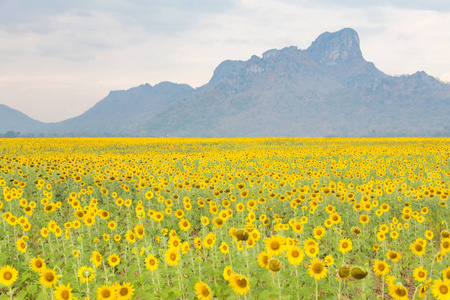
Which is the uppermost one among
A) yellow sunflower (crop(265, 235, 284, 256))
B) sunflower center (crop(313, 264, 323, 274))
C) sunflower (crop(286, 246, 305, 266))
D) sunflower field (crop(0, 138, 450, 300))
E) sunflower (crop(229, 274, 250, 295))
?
yellow sunflower (crop(265, 235, 284, 256))

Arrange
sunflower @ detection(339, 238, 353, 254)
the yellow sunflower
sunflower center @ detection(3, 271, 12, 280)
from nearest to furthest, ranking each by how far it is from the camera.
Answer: the yellow sunflower, sunflower center @ detection(3, 271, 12, 280), sunflower @ detection(339, 238, 353, 254)

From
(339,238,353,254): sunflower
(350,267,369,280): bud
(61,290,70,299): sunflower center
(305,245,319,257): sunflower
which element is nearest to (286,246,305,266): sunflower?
(305,245,319,257): sunflower

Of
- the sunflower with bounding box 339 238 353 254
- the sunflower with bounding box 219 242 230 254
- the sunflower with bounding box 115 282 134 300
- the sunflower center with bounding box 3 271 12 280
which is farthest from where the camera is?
the sunflower with bounding box 219 242 230 254

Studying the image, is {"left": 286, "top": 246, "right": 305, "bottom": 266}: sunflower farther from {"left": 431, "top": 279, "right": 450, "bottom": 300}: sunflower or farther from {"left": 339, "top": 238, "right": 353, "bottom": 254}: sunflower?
{"left": 431, "top": 279, "right": 450, "bottom": 300}: sunflower

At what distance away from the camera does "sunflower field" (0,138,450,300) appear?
4062 millimetres

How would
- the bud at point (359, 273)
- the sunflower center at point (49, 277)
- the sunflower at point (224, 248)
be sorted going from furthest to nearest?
the sunflower at point (224, 248)
the sunflower center at point (49, 277)
the bud at point (359, 273)

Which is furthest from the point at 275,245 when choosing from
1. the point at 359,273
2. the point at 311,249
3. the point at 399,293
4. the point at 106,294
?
the point at 106,294

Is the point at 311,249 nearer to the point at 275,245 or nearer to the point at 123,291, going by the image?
the point at 275,245

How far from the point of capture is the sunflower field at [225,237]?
4062mm

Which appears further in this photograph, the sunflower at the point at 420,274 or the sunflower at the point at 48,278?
the sunflower at the point at 420,274

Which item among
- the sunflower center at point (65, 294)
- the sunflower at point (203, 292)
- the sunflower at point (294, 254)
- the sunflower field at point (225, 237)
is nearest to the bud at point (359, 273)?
the sunflower field at point (225, 237)

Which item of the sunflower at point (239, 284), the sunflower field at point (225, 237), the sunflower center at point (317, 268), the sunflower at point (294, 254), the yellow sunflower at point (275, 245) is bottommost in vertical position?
the sunflower field at point (225, 237)

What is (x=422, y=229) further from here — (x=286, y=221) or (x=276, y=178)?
(x=276, y=178)

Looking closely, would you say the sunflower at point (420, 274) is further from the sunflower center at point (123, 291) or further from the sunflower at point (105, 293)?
the sunflower at point (105, 293)
